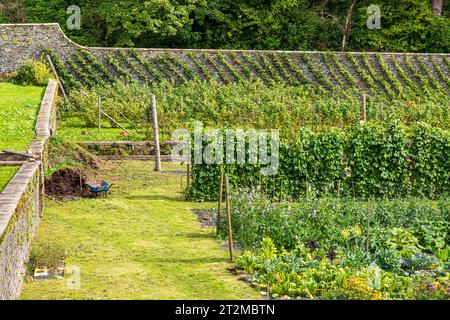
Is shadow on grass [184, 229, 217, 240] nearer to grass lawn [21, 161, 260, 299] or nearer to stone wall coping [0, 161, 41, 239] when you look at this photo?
grass lawn [21, 161, 260, 299]

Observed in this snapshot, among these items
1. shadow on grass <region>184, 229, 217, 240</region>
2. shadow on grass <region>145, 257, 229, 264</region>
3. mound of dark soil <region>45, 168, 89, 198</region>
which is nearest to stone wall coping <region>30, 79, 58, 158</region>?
mound of dark soil <region>45, 168, 89, 198</region>

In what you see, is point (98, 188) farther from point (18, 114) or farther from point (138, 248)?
point (18, 114)

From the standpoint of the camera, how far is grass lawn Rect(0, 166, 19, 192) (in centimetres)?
1370

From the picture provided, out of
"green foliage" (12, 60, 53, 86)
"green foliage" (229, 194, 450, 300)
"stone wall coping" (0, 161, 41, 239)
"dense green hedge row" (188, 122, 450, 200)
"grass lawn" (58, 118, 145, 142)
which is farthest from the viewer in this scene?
"green foliage" (12, 60, 53, 86)

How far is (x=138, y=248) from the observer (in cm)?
1476

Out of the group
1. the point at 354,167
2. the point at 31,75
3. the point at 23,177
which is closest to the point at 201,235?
the point at 23,177

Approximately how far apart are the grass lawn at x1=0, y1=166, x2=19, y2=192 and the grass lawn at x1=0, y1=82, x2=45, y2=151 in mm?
2016

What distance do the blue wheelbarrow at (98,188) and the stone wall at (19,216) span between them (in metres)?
1.21

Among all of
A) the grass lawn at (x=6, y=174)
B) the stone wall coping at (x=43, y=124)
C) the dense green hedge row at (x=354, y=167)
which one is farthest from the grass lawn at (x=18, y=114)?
the dense green hedge row at (x=354, y=167)

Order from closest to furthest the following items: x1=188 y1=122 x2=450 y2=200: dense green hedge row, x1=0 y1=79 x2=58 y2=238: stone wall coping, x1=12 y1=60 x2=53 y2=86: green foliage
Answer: x1=0 y1=79 x2=58 y2=238: stone wall coping → x1=188 y1=122 x2=450 y2=200: dense green hedge row → x1=12 y1=60 x2=53 y2=86: green foliage

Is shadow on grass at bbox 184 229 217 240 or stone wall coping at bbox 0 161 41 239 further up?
stone wall coping at bbox 0 161 41 239

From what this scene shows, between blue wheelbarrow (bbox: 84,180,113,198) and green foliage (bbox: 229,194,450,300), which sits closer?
green foliage (bbox: 229,194,450,300)

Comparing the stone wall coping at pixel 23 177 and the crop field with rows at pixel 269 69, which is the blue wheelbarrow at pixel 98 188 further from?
the crop field with rows at pixel 269 69

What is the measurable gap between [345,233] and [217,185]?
5.40 meters
